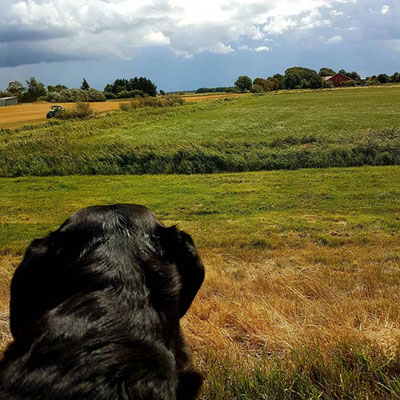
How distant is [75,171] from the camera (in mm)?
20516

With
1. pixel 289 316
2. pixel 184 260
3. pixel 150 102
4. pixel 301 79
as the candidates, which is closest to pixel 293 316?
pixel 289 316

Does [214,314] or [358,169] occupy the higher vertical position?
[214,314]

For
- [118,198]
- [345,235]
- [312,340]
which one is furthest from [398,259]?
[118,198]

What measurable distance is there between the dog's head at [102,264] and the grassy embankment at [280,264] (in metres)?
0.64

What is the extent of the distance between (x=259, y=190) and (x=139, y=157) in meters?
8.14

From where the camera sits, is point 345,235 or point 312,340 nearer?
point 312,340

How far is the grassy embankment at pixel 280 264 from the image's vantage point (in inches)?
73.2

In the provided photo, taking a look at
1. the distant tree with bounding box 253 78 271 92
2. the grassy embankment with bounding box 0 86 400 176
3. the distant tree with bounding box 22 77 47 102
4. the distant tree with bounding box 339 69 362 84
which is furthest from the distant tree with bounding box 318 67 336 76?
the grassy embankment with bounding box 0 86 400 176

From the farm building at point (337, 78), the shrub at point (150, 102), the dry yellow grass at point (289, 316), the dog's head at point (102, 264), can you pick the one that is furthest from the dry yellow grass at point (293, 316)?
the farm building at point (337, 78)

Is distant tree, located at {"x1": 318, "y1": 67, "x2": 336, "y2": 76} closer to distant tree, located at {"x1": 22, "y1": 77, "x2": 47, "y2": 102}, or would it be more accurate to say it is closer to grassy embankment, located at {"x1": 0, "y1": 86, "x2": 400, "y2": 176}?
distant tree, located at {"x1": 22, "y1": 77, "x2": 47, "y2": 102}

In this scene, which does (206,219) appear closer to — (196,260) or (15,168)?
(196,260)

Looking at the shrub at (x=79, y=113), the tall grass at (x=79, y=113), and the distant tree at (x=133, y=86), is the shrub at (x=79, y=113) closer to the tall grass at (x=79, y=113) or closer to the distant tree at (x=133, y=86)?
A: the tall grass at (x=79, y=113)

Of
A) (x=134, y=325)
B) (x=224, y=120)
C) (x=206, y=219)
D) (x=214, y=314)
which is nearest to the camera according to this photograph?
(x=134, y=325)

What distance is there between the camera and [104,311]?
115 cm
